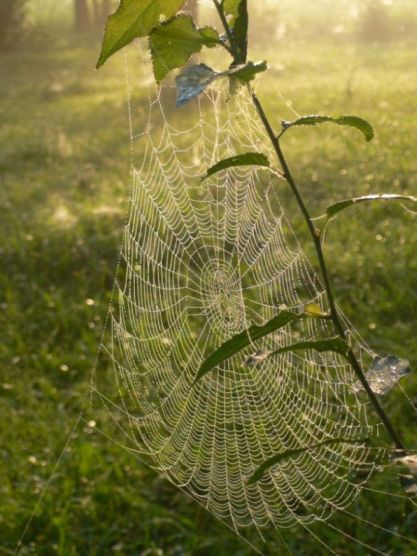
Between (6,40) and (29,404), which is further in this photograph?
(6,40)

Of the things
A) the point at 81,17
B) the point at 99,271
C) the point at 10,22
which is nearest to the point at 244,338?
the point at 99,271

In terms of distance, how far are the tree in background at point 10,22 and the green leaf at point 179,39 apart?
22.4 meters

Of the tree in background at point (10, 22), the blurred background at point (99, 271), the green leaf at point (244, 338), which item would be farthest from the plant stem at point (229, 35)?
the tree in background at point (10, 22)

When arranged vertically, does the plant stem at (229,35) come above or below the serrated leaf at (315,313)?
above

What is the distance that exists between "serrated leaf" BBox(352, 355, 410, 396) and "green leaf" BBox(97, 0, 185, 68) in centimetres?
53

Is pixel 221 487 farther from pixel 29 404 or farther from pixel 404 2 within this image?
pixel 404 2

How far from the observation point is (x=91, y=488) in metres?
4.55

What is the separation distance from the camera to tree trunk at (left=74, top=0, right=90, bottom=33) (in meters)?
25.9

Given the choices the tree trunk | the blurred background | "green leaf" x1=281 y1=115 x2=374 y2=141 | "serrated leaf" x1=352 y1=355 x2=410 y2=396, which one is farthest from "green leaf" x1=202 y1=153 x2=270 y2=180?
the tree trunk

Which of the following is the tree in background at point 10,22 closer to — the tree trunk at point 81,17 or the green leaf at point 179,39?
the tree trunk at point 81,17

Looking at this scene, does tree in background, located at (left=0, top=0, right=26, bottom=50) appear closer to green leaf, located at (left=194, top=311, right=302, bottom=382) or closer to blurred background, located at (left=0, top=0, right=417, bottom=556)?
blurred background, located at (left=0, top=0, right=417, bottom=556)

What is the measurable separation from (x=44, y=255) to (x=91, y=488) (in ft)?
12.1

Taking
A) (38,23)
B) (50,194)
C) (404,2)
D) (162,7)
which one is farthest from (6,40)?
(162,7)

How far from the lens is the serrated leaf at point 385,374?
1.25 meters
